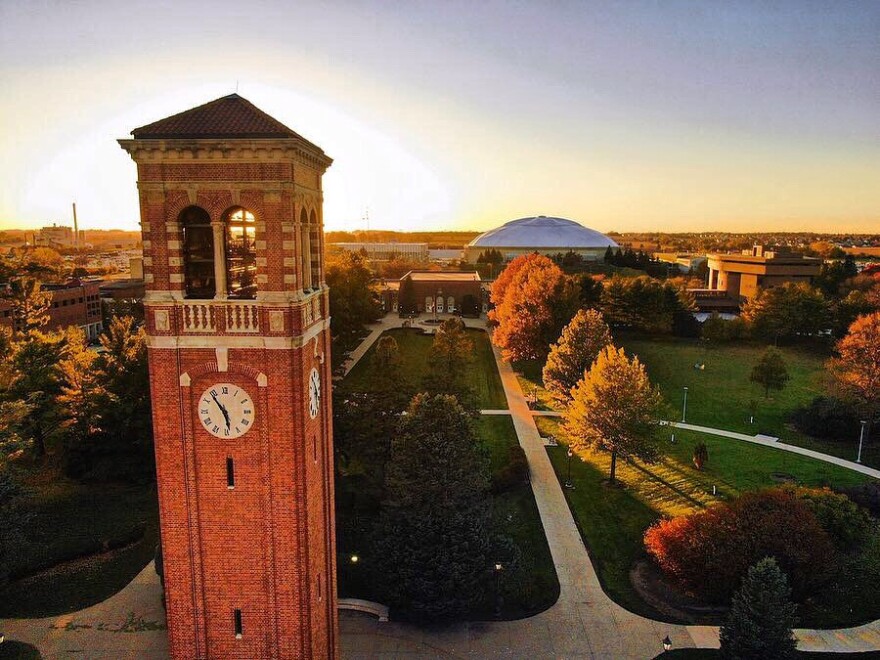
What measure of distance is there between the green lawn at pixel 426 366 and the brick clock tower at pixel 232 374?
787 inches

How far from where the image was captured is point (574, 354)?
1641 inches

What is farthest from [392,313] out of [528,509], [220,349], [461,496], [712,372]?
[220,349]

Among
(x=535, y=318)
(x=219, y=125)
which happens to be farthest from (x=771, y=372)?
(x=219, y=125)

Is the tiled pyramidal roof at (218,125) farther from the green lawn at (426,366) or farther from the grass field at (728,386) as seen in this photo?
the grass field at (728,386)

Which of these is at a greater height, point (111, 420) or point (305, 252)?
point (305, 252)

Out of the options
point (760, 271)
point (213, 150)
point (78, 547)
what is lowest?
point (78, 547)

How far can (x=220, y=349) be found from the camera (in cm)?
1384

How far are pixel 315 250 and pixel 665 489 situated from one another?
954 inches

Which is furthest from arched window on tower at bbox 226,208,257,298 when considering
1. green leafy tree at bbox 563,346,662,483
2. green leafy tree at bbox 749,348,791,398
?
green leafy tree at bbox 749,348,791,398

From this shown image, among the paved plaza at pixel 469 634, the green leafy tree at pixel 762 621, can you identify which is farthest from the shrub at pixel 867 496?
the green leafy tree at pixel 762 621

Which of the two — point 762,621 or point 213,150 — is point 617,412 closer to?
point 762,621

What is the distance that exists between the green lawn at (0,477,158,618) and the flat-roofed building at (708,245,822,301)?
257 feet

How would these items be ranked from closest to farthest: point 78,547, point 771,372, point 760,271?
point 78,547, point 771,372, point 760,271

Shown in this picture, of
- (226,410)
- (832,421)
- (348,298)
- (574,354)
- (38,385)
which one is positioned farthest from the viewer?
(348,298)
